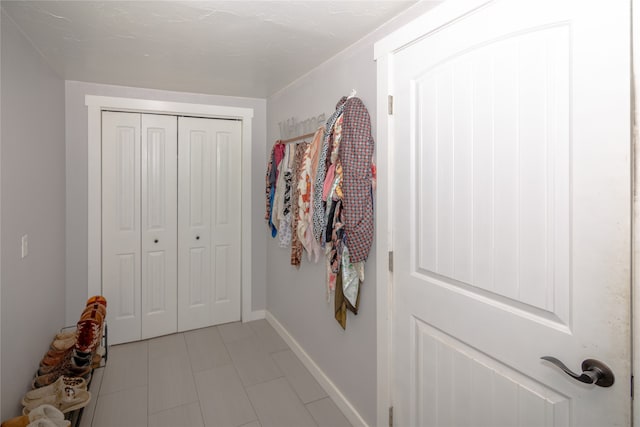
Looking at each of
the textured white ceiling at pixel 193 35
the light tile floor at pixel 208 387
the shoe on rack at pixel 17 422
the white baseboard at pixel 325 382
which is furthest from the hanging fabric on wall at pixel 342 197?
the shoe on rack at pixel 17 422

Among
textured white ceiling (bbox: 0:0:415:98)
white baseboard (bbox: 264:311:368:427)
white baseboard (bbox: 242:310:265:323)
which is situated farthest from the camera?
white baseboard (bbox: 242:310:265:323)

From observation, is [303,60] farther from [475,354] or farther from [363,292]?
[475,354]

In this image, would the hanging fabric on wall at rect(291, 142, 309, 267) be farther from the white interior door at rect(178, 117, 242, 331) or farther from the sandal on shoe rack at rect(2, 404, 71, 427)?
the sandal on shoe rack at rect(2, 404, 71, 427)

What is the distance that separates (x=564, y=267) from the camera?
974 mm

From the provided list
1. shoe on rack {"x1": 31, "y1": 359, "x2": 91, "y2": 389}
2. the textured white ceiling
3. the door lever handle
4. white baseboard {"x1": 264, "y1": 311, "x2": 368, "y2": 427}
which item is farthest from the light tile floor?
the textured white ceiling

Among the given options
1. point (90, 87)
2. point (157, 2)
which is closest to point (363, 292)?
point (157, 2)

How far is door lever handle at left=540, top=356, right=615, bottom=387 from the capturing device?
2.92 feet

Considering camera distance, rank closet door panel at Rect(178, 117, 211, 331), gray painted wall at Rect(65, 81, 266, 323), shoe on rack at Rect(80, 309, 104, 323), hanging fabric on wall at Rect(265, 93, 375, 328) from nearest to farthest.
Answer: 1. hanging fabric on wall at Rect(265, 93, 375, 328)
2. shoe on rack at Rect(80, 309, 104, 323)
3. gray painted wall at Rect(65, 81, 266, 323)
4. closet door panel at Rect(178, 117, 211, 331)

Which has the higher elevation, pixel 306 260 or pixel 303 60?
pixel 303 60

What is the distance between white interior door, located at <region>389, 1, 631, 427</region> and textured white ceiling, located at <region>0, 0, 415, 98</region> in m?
0.44

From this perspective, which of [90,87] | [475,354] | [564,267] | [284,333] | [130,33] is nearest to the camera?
[564,267]

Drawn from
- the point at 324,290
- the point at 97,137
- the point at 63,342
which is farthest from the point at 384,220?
the point at 97,137

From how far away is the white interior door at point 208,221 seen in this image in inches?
122

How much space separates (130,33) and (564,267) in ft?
7.19
